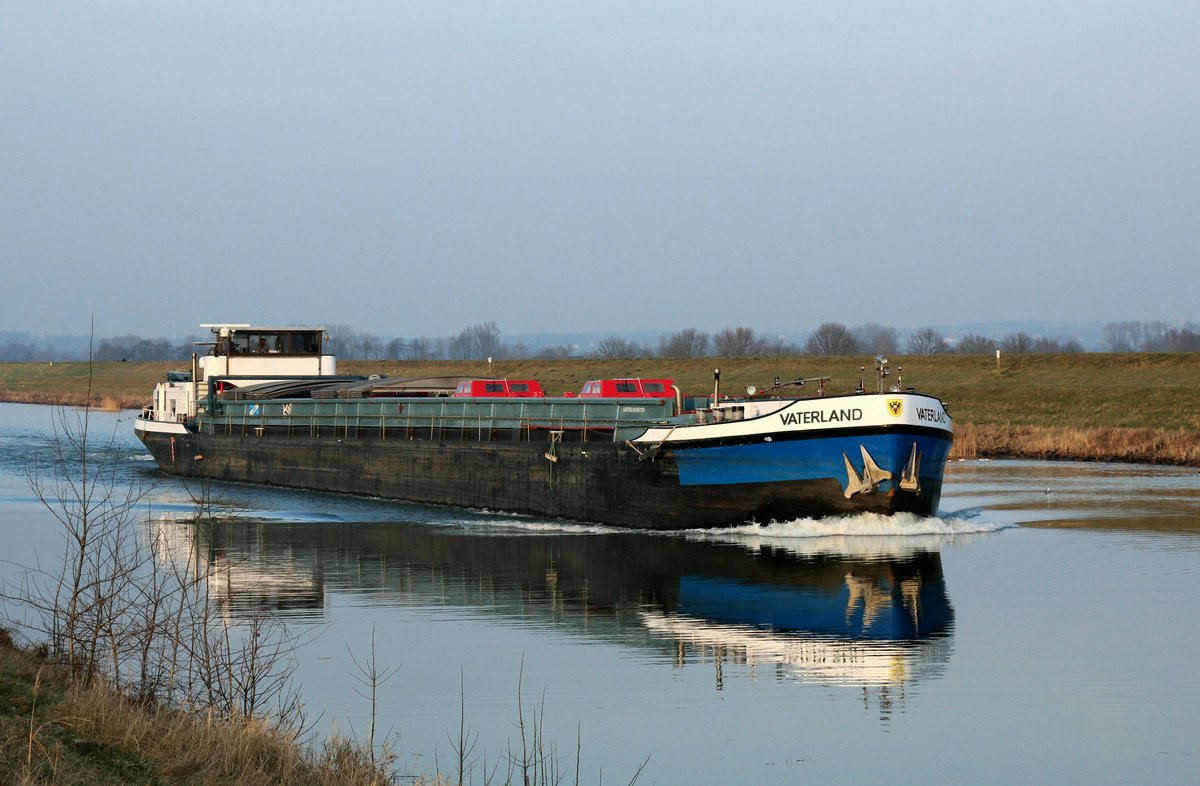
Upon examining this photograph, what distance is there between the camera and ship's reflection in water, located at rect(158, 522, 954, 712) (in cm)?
1827

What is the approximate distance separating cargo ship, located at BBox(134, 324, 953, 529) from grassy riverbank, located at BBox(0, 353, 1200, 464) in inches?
726

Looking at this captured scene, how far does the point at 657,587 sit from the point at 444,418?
49.3 ft

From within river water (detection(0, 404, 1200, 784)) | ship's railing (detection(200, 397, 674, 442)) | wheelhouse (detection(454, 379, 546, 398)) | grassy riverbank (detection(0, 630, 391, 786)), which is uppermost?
wheelhouse (detection(454, 379, 546, 398))

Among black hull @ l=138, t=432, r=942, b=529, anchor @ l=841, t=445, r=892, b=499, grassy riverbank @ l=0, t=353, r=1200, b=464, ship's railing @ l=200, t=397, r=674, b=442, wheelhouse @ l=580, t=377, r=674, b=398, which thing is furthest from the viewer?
grassy riverbank @ l=0, t=353, r=1200, b=464

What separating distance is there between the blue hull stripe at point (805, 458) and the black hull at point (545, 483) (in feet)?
0.66

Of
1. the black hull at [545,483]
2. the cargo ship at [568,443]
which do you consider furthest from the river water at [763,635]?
the cargo ship at [568,443]

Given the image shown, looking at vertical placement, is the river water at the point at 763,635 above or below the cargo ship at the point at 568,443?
below

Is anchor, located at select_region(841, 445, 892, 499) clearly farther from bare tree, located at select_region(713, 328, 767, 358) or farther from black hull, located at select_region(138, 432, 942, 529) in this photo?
bare tree, located at select_region(713, 328, 767, 358)

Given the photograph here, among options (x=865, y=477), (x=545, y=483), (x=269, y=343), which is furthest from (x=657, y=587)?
(x=269, y=343)

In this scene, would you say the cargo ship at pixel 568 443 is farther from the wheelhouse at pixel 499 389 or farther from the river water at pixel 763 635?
the river water at pixel 763 635

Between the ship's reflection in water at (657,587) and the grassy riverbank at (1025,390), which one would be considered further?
the grassy riverbank at (1025,390)

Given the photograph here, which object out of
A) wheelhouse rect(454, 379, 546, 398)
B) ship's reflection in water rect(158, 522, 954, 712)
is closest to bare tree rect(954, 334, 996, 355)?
wheelhouse rect(454, 379, 546, 398)

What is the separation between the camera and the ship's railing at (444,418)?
106 ft

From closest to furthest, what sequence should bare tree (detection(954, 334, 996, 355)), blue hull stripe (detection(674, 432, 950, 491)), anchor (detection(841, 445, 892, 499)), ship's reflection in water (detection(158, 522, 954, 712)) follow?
ship's reflection in water (detection(158, 522, 954, 712)), blue hull stripe (detection(674, 432, 950, 491)), anchor (detection(841, 445, 892, 499)), bare tree (detection(954, 334, 996, 355))
